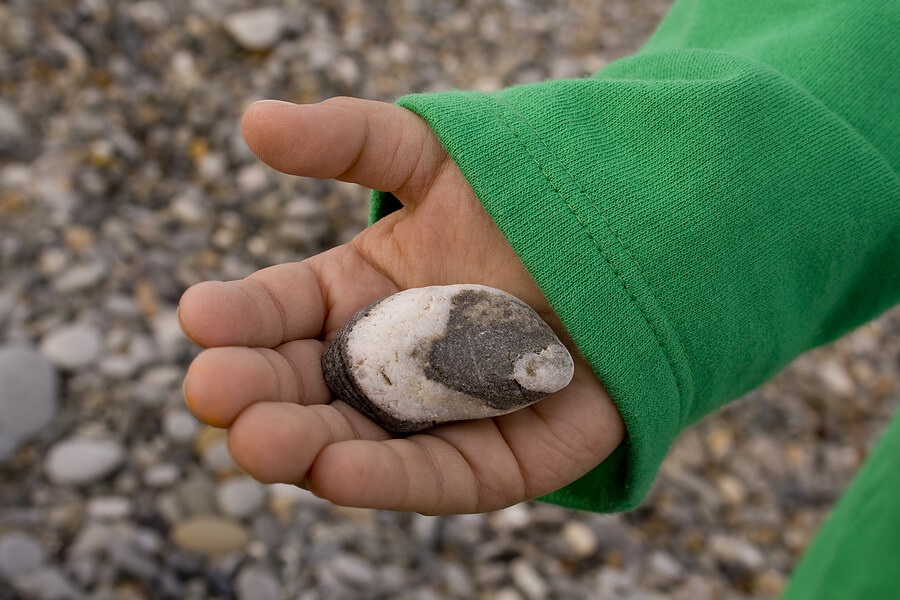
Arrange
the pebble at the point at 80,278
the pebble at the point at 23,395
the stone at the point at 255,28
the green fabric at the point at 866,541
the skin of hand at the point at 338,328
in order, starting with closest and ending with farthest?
the skin of hand at the point at 338,328
the green fabric at the point at 866,541
the pebble at the point at 23,395
the pebble at the point at 80,278
the stone at the point at 255,28

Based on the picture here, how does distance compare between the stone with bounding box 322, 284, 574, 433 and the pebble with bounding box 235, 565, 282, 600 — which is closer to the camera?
the stone with bounding box 322, 284, 574, 433

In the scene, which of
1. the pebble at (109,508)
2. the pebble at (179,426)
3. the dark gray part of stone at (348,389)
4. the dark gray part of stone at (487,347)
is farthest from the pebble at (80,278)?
the dark gray part of stone at (487,347)

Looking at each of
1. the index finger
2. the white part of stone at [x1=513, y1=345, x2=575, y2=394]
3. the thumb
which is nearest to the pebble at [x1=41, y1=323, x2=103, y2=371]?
the index finger

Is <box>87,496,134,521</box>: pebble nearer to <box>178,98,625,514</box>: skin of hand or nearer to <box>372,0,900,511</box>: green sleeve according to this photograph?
<box>178,98,625,514</box>: skin of hand

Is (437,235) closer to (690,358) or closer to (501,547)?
(690,358)

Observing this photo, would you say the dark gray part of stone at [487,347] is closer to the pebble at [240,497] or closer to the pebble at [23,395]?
the pebble at [240,497]

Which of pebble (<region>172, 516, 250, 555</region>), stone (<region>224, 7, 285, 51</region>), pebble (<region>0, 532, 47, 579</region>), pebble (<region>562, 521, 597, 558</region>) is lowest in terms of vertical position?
pebble (<region>562, 521, 597, 558</region>)
